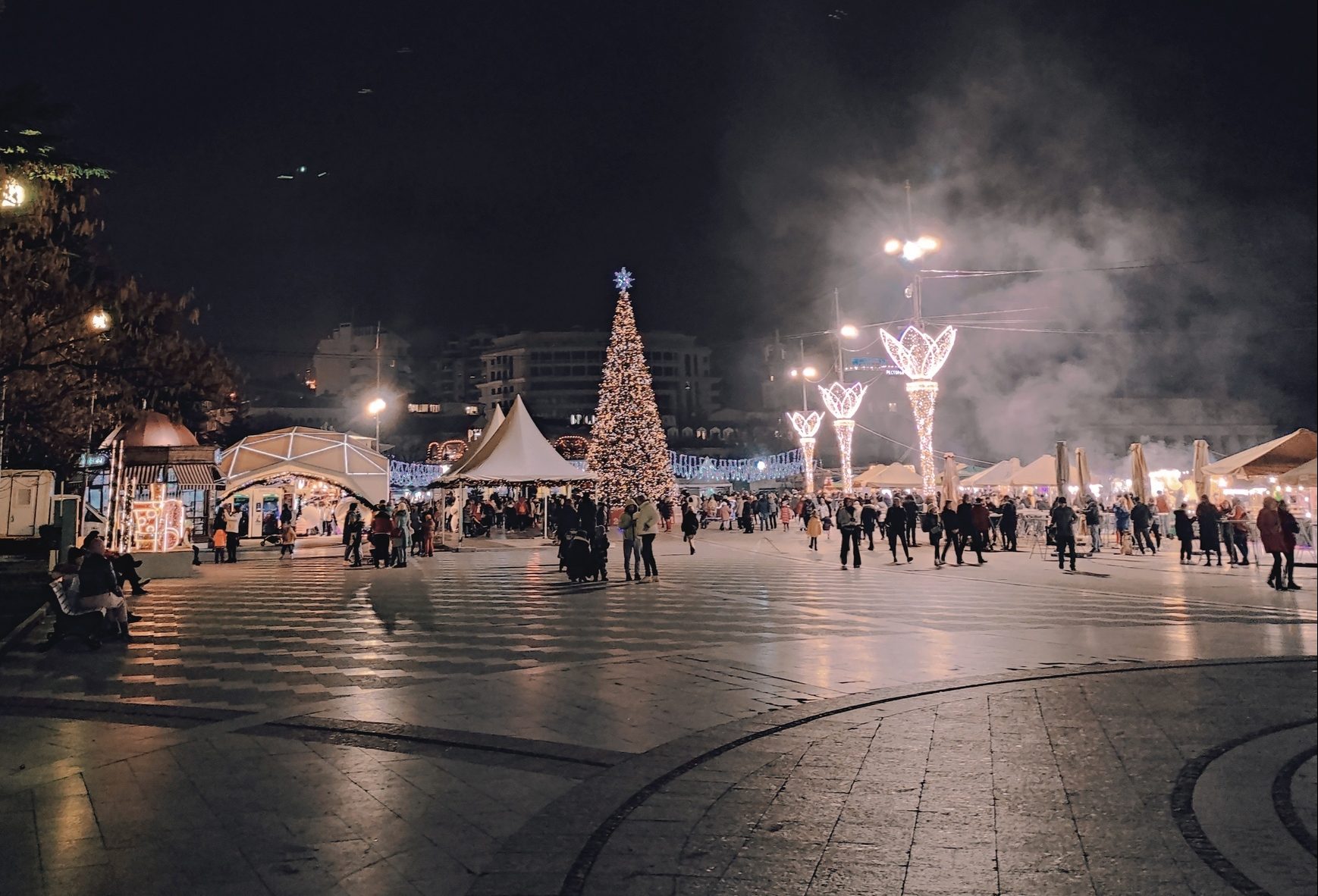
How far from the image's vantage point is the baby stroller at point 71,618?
29.3ft

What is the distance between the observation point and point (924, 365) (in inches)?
977

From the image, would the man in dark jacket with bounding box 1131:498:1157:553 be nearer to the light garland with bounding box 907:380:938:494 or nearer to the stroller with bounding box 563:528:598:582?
the light garland with bounding box 907:380:938:494

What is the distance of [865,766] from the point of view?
4.56 metres

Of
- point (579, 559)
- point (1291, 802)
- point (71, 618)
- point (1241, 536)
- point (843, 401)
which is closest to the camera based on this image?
point (1291, 802)

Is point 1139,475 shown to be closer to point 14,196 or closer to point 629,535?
point 629,535

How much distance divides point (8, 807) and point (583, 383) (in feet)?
315

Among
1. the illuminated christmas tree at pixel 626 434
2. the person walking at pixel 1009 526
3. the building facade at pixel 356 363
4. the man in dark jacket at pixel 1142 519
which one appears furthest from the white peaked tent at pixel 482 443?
the building facade at pixel 356 363

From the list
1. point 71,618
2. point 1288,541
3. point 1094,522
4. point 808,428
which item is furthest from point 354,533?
point 808,428

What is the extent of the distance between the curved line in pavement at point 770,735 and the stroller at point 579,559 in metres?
9.52

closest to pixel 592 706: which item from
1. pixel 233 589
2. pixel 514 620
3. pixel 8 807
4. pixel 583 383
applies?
pixel 8 807

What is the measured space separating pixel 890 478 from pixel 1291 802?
31898 millimetres

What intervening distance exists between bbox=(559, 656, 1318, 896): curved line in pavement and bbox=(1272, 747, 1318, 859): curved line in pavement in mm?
310

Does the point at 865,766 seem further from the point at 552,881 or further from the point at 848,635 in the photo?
the point at 848,635

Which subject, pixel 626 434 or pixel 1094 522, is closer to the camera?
pixel 1094 522
